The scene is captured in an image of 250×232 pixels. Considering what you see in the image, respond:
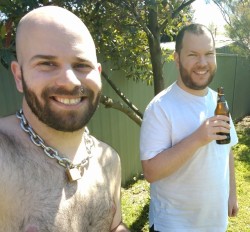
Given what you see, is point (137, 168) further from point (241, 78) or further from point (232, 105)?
point (241, 78)

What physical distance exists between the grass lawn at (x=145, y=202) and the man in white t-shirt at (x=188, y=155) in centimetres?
204

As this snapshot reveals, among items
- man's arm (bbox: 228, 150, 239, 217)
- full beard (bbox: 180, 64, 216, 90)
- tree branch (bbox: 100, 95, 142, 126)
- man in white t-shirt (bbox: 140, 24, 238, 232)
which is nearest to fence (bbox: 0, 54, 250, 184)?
tree branch (bbox: 100, 95, 142, 126)

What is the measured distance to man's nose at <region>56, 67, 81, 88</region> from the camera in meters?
1.24

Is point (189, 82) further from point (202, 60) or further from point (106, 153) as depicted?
point (106, 153)

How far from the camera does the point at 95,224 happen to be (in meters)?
1.45

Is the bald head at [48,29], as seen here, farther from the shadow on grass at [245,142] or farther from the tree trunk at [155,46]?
the shadow on grass at [245,142]

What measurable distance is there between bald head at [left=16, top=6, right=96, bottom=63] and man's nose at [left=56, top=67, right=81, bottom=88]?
12 cm

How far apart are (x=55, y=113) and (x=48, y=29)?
33 centimetres

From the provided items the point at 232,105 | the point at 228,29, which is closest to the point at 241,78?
the point at 232,105

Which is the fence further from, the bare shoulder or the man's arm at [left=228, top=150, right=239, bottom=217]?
the man's arm at [left=228, top=150, right=239, bottom=217]

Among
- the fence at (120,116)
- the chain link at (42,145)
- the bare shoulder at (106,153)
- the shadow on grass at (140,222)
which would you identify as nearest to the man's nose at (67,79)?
the chain link at (42,145)

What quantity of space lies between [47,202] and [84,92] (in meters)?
0.46

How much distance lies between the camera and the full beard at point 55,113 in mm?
1243

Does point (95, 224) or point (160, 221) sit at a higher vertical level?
point (95, 224)
